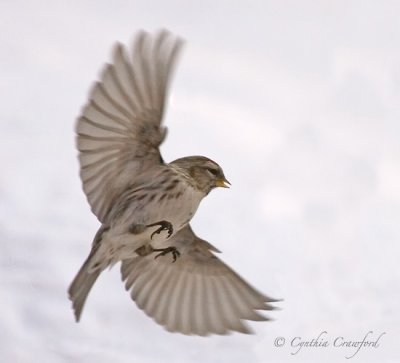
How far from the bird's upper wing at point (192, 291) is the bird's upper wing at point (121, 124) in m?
0.32

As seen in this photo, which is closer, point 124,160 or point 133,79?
point 133,79

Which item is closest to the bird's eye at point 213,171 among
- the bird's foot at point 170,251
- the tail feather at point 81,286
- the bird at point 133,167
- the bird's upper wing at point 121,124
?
the bird at point 133,167

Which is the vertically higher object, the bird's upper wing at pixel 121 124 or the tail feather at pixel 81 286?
the bird's upper wing at pixel 121 124

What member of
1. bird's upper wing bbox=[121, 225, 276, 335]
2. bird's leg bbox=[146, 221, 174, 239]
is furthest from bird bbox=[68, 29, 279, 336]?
bird's upper wing bbox=[121, 225, 276, 335]

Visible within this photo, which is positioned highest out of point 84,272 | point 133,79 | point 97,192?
point 133,79

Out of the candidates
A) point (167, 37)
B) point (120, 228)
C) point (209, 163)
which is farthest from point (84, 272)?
point (167, 37)

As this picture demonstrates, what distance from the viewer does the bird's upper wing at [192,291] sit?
9.08 ft

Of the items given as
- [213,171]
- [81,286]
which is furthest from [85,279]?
[213,171]

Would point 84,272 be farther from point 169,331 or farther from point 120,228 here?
point 169,331

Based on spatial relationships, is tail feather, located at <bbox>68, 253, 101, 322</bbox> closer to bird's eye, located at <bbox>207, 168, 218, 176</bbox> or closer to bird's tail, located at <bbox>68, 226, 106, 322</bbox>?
bird's tail, located at <bbox>68, 226, 106, 322</bbox>

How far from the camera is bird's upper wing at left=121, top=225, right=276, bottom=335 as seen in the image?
2768 millimetres

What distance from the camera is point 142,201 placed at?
7.95ft

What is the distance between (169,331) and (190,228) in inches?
11.1

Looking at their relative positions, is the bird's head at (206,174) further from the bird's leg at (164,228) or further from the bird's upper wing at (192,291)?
the bird's upper wing at (192,291)
